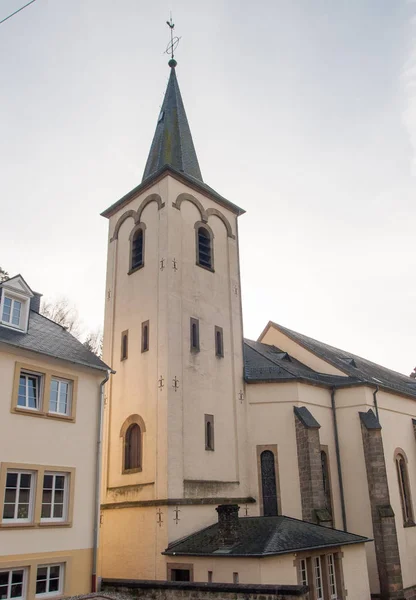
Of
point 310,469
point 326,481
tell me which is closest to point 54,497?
point 310,469

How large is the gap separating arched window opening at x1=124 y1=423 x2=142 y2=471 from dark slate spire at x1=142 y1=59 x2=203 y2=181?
11.0 meters

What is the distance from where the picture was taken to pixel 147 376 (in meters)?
20.6

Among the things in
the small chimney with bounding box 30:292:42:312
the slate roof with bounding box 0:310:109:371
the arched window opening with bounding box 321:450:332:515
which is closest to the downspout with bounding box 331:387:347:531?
the arched window opening with bounding box 321:450:332:515

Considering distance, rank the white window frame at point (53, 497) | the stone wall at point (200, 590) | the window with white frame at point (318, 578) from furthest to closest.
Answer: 1. the window with white frame at point (318, 578)
2. the white window frame at point (53, 497)
3. the stone wall at point (200, 590)

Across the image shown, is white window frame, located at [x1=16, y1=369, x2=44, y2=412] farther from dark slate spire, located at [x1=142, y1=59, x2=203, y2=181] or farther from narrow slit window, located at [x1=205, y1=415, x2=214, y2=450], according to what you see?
dark slate spire, located at [x1=142, y1=59, x2=203, y2=181]

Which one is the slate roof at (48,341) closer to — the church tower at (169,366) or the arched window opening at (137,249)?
the church tower at (169,366)

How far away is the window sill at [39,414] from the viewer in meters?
14.5

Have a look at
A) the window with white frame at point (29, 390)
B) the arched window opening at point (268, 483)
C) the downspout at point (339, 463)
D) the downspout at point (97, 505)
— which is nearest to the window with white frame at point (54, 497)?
the downspout at point (97, 505)

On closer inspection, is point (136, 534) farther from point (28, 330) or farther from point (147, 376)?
point (28, 330)

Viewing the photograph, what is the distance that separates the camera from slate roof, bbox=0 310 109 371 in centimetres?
1518

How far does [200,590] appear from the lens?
1406 centimetres

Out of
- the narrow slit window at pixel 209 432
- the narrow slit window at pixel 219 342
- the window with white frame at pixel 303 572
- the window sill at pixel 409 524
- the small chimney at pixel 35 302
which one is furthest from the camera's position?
the window sill at pixel 409 524

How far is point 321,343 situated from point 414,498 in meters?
11.0

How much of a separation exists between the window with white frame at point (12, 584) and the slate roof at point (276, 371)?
1142cm
